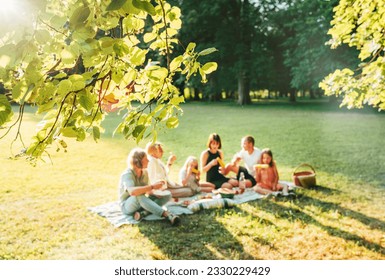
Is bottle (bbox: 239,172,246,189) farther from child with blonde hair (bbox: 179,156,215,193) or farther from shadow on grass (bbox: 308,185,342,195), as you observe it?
shadow on grass (bbox: 308,185,342,195)

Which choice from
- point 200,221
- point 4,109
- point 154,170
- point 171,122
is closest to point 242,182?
point 154,170


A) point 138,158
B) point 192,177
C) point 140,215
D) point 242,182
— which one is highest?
point 138,158

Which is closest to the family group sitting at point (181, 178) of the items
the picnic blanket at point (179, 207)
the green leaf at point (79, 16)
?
the picnic blanket at point (179, 207)

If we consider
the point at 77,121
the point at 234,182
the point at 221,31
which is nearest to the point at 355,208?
the point at 234,182

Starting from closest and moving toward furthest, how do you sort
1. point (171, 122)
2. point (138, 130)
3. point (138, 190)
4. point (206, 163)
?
point (138, 130) → point (171, 122) → point (138, 190) → point (206, 163)

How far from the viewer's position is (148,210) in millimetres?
5625

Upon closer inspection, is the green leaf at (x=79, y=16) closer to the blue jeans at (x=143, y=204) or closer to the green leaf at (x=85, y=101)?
the green leaf at (x=85, y=101)

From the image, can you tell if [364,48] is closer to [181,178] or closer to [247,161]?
[247,161]

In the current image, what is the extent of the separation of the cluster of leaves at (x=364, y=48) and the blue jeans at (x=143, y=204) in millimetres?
3096

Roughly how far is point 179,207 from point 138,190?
104cm

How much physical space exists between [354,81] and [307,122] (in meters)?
15.3

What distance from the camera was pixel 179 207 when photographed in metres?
6.22

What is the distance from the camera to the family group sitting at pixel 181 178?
18.4 feet
